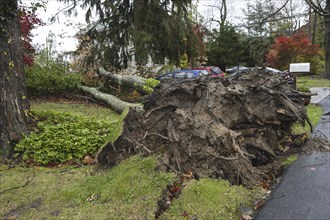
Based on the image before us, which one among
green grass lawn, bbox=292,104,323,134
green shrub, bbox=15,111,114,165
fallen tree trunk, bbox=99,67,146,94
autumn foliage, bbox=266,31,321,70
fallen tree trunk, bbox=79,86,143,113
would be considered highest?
autumn foliage, bbox=266,31,321,70

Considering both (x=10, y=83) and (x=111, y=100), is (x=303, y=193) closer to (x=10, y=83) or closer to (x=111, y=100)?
(x=10, y=83)

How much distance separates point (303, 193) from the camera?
271 centimetres

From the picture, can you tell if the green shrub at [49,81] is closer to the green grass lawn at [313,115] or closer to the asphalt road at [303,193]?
the green grass lawn at [313,115]

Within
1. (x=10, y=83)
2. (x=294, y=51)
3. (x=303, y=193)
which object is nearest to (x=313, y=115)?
(x=303, y=193)

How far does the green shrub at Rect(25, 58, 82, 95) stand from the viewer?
9766 mm

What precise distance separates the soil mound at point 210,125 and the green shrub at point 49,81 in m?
6.73

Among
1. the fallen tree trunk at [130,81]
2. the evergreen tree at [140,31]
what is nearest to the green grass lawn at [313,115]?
the fallen tree trunk at [130,81]

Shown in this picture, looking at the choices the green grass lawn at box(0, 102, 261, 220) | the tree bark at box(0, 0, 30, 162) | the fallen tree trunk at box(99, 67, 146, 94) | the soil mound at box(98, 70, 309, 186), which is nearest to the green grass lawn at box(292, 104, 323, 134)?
the soil mound at box(98, 70, 309, 186)

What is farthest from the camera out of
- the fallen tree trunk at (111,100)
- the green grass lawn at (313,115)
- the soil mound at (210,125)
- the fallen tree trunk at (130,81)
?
the fallen tree trunk at (130,81)

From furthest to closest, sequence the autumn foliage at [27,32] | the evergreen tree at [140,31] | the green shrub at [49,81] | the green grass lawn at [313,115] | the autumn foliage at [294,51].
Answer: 1. the autumn foliage at [294,51]
2. the evergreen tree at [140,31]
3. the autumn foliage at [27,32]
4. the green shrub at [49,81]
5. the green grass lawn at [313,115]

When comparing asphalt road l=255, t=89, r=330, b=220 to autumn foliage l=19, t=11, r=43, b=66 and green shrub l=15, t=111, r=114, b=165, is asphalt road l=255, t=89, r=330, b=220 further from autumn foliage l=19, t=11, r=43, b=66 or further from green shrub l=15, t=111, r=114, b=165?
autumn foliage l=19, t=11, r=43, b=66

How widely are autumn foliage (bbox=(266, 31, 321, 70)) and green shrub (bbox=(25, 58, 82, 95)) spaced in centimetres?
1633

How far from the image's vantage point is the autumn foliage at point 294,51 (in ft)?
65.4

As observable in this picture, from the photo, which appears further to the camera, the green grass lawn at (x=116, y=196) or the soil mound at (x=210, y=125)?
the soil mound at (x=210, y=125)
